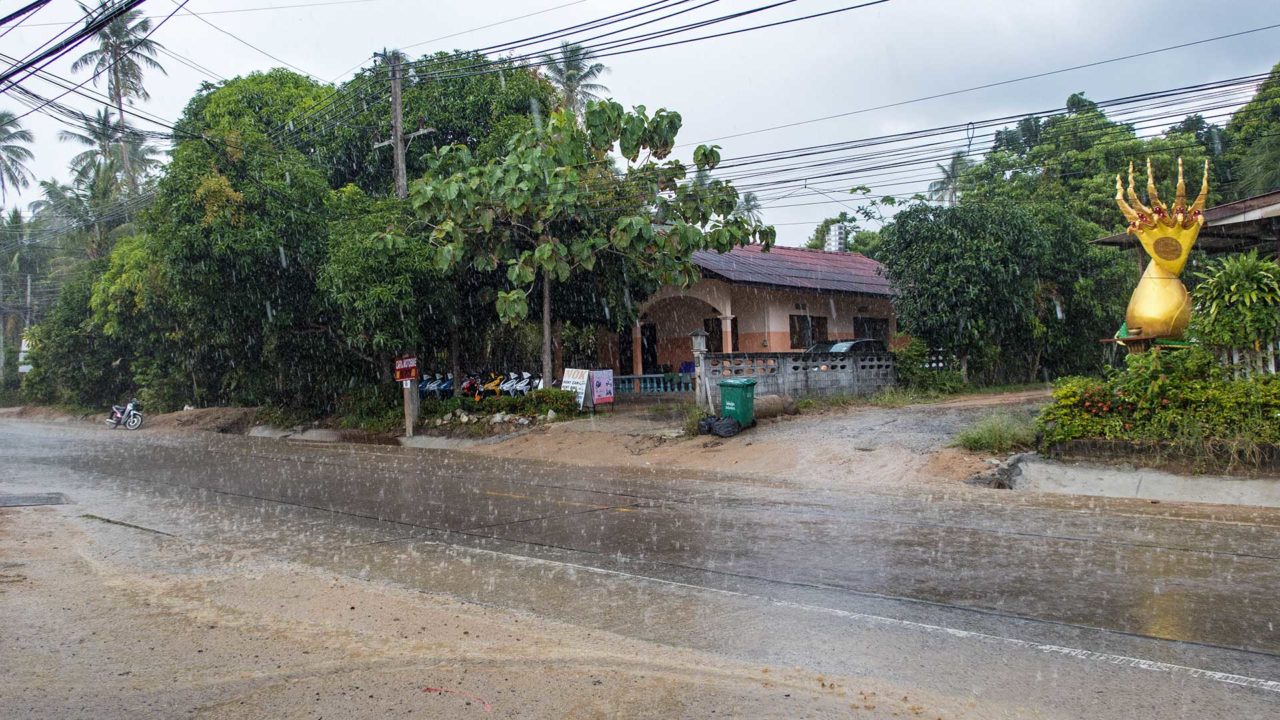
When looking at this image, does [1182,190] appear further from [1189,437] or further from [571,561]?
[571,561]

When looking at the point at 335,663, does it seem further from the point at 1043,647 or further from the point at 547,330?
the point at 547,330

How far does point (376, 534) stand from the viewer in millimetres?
9789

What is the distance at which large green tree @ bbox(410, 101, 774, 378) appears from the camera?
63.2ft

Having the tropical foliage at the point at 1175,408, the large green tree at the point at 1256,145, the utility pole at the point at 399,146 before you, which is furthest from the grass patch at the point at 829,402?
the large green tree at the point at 1256,145

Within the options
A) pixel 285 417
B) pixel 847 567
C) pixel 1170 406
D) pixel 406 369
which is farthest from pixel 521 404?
pixel 847 567

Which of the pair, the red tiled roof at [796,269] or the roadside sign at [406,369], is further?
the red tiled roof at [796,269]

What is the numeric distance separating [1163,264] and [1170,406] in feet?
11.0

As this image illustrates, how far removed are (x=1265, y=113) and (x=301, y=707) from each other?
37.5 meters

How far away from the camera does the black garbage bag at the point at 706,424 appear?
58.6 ft

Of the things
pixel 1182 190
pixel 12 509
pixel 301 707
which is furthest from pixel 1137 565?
pixel 12 509

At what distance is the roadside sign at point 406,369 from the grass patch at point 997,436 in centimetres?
1316

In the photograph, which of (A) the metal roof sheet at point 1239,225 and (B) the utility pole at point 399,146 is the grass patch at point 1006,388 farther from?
(B) the utility pole at point 399,146

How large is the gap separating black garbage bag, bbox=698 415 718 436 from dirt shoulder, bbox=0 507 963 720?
1096cm

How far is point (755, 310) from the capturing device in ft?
89.0
